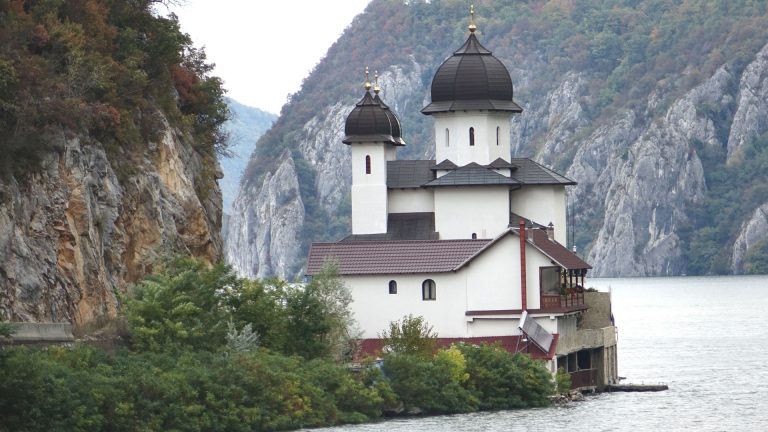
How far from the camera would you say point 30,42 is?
199 ft

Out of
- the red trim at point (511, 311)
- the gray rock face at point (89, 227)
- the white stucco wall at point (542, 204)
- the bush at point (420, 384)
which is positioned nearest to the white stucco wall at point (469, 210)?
the white stucco wall at point (542, 204)

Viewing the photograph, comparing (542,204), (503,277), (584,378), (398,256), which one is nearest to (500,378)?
(503,277)

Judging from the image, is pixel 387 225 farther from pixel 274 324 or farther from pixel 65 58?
pixel 65 58

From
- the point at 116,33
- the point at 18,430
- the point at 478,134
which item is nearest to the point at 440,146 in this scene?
the point at 478,134

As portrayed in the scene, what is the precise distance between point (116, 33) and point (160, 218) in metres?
7.21

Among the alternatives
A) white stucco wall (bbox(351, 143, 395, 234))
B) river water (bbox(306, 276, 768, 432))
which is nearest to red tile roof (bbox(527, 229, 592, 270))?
river water (bbox(306, 276, 768, 432))

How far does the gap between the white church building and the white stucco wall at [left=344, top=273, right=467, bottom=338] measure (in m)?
0.04

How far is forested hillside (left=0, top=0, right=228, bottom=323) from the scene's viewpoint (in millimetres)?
55344

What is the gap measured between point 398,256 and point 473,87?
17.5 meters

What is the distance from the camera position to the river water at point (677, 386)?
64.4 meters

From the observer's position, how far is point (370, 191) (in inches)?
3536

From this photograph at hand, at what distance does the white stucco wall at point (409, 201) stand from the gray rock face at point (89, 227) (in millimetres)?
18644

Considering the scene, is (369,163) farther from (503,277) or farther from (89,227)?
(89,227)

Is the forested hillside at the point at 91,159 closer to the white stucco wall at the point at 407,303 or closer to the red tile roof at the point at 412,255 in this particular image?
the red tile roof at the point at 412,255
